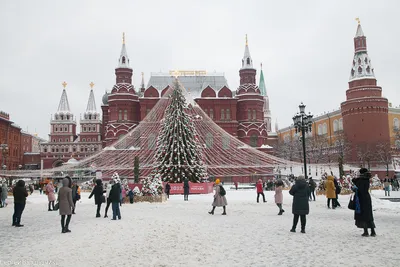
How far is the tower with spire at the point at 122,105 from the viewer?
203 ft

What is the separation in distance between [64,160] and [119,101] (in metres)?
33.4

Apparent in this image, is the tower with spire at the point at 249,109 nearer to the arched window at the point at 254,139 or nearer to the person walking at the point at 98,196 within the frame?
the arched window at the point at 254,139

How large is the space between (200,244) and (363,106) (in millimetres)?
63583

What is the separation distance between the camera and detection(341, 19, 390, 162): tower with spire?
2544 inches

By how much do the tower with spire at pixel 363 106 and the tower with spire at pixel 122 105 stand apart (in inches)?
1434

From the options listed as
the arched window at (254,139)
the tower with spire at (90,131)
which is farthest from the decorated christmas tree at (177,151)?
the tower with spire at (90,131)

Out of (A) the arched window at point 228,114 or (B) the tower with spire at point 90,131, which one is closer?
(A) the arched window at point 228,114

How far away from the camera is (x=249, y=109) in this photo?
213 feet

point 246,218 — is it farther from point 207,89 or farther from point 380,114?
point 380,114

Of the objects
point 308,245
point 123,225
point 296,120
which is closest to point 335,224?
point 308,245

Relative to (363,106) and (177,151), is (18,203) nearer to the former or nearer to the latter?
(177,151)

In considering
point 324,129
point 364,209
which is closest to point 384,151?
point 324,129

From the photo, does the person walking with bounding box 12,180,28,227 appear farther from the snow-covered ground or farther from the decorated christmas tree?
the decorated christmas tree

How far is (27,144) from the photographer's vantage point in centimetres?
10756
